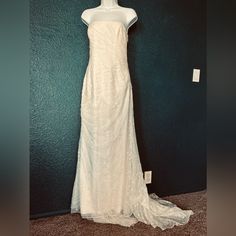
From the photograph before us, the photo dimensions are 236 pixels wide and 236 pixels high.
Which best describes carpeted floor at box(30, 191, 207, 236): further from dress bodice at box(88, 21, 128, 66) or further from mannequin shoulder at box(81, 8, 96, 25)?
mannequin shoulder at box(81, 8, 96, 25)

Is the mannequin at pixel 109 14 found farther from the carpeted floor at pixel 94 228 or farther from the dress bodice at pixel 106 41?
the carpeted floor at pixel 94 228

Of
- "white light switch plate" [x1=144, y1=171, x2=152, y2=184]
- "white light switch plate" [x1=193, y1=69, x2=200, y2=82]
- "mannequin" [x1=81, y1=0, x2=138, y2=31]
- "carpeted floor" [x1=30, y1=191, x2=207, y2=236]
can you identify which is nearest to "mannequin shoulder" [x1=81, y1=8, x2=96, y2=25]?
"mannequin" [x1=81, y1=0, x2=138, y2=31]

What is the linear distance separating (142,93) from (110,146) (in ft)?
2.18

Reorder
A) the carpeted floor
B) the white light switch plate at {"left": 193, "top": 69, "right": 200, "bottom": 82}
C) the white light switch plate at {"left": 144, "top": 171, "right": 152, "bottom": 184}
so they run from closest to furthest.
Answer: the carpeted floor < the white light switch plate at {"left": 144, "top": 171, "right": 152, "bottom": 184} < the white light switch plate at {"left": 193, "top": 69, "right": 200, "bottom": 82}

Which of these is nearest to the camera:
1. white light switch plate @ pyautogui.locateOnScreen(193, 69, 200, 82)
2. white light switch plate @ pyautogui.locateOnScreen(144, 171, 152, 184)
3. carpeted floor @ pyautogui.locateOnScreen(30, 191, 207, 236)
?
carpeted floor @ pyautogui.locateOnScreen(30, 191, 207, 236)

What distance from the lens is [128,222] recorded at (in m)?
1.90

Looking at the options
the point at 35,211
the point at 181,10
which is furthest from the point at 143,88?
the point at 35,211

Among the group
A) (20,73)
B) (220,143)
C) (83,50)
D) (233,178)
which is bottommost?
(233,178)

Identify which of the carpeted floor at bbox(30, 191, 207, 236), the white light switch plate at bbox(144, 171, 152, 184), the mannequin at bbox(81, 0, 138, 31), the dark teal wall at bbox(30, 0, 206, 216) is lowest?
the carpeted floor at bbox(30, 191, 207, 236)

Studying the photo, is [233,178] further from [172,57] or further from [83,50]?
[172,57]

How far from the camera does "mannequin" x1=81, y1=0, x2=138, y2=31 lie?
→ 187 cm

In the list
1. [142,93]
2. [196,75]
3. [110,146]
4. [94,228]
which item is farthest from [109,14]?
[94,228]

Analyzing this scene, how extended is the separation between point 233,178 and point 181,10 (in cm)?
205

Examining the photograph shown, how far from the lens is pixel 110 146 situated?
1.88 metres
